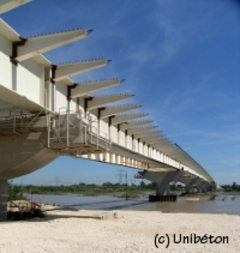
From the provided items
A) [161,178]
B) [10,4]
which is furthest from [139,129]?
[161,178]

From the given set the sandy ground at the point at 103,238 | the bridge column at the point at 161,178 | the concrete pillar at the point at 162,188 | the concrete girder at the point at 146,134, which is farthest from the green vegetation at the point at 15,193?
the concrete pillar at the point at 162,188

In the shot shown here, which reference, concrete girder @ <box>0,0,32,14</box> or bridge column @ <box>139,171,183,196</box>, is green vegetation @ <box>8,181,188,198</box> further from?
concrete girder @ <box>0,0,32,14</box>

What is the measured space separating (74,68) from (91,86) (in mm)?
2411

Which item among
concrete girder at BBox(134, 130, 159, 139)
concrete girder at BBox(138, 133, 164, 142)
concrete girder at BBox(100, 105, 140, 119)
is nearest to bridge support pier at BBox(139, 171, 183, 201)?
concrete girder at BBox(138, 133, 164, 142)

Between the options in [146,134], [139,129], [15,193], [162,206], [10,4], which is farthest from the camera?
[162,206]

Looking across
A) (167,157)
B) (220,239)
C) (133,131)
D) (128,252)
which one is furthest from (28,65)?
(167,157)

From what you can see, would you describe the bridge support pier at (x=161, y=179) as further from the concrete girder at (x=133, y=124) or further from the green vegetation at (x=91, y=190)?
the concrete girder at (x=133, y=124)

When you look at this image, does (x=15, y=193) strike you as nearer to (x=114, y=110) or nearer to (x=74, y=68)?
(x=114, y=110)

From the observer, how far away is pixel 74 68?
16375 millimetres

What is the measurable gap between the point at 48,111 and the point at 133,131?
45.0 feet

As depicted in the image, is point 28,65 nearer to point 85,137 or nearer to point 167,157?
point 85,137

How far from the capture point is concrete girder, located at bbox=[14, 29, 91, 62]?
1324cm

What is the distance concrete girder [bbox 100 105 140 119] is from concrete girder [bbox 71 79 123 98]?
4.04 metres

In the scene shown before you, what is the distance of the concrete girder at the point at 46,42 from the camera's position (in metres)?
Answer: 13.2
